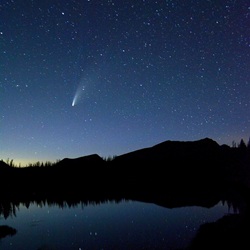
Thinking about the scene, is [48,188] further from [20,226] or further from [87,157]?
[20,226]

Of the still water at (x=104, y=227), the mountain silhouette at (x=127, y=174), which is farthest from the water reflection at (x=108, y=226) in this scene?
the mountain silhouette at (x=127, y=174)

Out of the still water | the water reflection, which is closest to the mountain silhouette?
the water reflection

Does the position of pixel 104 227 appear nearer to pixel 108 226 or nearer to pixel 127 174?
pixel 108 226

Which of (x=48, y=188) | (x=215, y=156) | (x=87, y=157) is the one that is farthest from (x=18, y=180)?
(x=215, y=156)

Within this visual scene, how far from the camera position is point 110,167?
9888 centimetres

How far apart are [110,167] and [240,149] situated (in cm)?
6227

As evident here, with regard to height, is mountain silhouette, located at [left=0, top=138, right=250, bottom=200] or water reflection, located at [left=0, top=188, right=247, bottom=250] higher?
mountain silhouette, located at [left=0, top=138, right=250, bottom=200]

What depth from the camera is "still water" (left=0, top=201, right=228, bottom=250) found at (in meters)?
20.2

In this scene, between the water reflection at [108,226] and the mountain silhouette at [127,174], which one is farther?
the mountain silhouette at [127,174]

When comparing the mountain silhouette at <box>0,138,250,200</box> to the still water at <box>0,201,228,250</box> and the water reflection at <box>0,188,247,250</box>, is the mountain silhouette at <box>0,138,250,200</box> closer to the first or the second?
the water reflection at <box>0,188,247,250</box>

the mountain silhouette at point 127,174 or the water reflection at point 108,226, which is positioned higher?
the mountain silhouette at point 127,174

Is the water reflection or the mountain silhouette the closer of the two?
the water reflection

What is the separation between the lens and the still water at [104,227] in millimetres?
20203

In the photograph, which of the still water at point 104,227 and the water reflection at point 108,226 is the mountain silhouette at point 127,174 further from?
the still water at point 104,227
